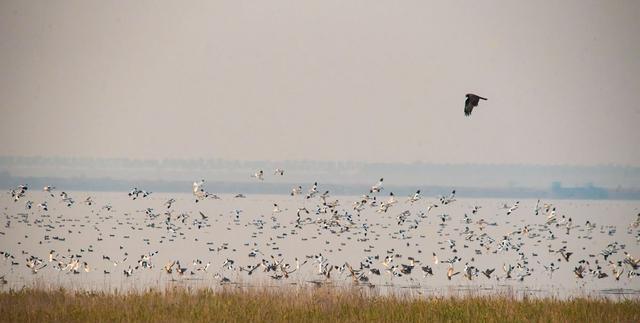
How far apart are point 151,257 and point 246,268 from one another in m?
4.62

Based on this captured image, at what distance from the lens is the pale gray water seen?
3366cm

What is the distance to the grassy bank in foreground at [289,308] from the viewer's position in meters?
25.5

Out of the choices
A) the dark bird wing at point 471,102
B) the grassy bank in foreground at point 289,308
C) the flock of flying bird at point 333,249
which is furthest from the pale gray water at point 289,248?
the dark bird wing at point 471,102

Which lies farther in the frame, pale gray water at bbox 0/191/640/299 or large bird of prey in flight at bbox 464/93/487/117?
A: large bird of prey in flight at bbox 464/93/487/117

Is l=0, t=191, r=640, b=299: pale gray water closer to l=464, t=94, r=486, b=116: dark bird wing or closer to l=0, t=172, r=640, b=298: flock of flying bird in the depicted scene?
l=0, t=172, r=640, b=298: flock of flying bird

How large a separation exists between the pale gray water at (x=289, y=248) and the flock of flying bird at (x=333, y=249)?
0.33ft

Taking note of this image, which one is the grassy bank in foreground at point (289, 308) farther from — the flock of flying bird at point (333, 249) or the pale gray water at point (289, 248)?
the flock of flying bird at point (333, 249)

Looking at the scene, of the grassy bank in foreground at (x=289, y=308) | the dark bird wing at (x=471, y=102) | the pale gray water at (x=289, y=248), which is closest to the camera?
the grassy bank in foreground at (x=289, y=308)

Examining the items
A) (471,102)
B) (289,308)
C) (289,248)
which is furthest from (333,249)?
(289,308)

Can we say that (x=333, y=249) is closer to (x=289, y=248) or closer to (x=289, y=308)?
(x=289, y=248)

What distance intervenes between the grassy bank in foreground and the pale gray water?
233 centimetres

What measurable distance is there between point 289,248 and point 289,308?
19.7m

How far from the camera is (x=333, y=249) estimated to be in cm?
4675

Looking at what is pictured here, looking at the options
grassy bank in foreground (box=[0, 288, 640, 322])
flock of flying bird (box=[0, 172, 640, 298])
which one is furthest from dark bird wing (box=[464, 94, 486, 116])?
grassy bank in foreground (box=[0, 288, 640, 322])
